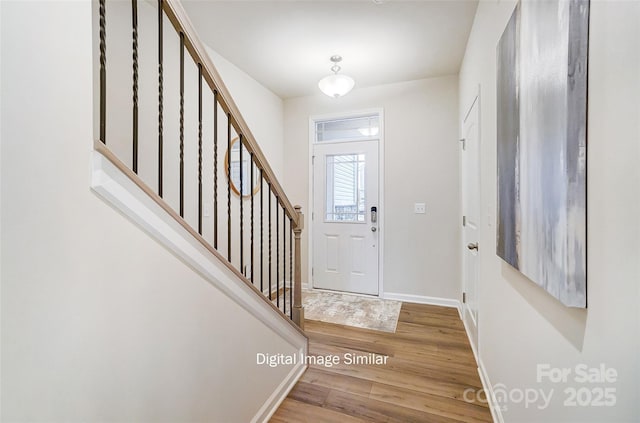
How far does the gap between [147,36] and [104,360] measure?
2.27 metres

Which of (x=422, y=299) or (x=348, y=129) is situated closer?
(x=422, y=299)

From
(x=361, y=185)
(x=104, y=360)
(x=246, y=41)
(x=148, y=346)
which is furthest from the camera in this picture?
(x=361, y=185)

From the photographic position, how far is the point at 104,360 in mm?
790

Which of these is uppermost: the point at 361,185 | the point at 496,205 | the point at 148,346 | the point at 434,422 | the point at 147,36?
the point at 147,36

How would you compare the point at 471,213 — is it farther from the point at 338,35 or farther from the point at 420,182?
the point at 338,35

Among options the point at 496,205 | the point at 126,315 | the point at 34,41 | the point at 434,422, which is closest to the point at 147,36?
the point at 34,41

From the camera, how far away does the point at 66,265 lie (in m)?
0.70

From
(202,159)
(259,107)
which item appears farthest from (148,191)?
(259,107)

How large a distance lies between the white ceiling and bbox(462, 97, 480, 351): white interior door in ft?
2.39

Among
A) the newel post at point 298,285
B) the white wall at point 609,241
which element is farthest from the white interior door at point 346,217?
the white wall at point 609,241

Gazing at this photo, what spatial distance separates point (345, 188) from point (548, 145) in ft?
9.32

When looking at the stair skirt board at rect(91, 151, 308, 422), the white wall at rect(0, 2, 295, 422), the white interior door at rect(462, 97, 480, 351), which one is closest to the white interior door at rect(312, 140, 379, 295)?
the white interior door at rect(462, 97, 480, 351)

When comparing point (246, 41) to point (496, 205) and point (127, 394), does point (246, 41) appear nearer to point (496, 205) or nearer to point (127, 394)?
point (496, 205)

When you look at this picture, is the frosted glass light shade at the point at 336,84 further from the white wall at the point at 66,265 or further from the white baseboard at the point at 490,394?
the white baseboard at the point at 490,394
